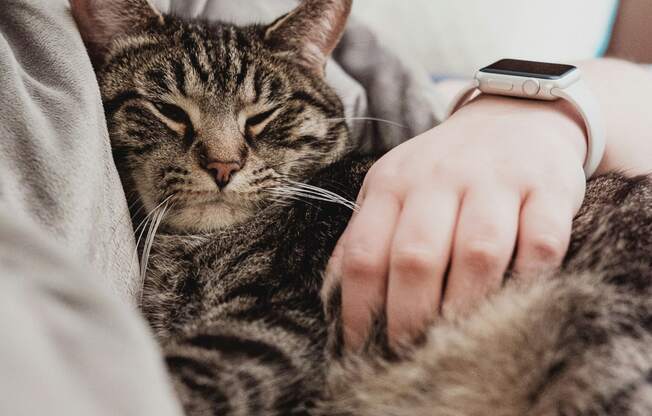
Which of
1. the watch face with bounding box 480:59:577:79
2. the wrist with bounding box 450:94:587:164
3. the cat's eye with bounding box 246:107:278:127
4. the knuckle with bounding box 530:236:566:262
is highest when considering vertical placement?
the watch face with bounding box 480:59:577:79

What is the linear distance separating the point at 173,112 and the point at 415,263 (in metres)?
0.50

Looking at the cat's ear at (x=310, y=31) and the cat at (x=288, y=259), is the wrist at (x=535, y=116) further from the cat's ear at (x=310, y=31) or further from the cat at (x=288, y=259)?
the cat's ear at (x=310, y=31)

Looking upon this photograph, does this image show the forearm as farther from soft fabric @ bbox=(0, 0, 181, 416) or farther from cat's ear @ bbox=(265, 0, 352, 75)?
soft fabric @ bbox=(0, 0, 181, 416)

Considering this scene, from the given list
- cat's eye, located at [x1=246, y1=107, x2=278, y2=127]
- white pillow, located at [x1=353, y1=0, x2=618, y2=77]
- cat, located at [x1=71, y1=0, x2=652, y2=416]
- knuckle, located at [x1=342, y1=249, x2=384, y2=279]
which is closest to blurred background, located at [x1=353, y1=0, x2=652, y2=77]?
white pillow, located at [x1=353, y1=0, x2=618, y2=77]

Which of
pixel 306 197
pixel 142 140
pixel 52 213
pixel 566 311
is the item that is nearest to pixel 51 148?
pixel 52 213

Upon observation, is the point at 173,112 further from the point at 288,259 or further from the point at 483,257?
the point at 483,257

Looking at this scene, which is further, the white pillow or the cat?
the white pillow

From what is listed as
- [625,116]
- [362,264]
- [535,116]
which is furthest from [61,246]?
[625,116]

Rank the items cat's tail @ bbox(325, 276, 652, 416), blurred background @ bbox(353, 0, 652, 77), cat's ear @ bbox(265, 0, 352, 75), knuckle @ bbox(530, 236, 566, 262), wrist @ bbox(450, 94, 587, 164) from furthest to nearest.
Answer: blurred background @ bbox(353, 0, 652, 77), cat's ear @ bbox(265, 0, 352, 75), wrist @ bbox(450, 94, 587, 164), knuckle @ bbox(530, 236, 566, 262), cat's tail @ bbox(325, 276, 652, 416)

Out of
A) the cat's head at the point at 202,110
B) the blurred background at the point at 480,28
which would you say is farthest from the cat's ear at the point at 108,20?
the blurred background at the point at 480,28

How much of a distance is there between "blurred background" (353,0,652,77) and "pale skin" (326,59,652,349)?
3.59 ft

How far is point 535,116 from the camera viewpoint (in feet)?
2.97

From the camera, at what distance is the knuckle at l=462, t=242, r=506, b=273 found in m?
0.67

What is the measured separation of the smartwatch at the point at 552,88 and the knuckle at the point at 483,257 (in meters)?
0.36
